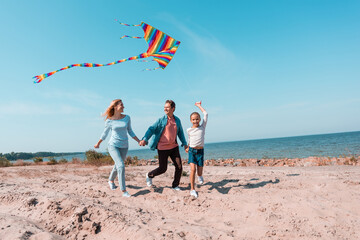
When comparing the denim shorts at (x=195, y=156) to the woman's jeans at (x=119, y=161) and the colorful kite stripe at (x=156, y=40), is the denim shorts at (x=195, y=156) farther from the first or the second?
the colorful kite stripe at (x=156, y=40)

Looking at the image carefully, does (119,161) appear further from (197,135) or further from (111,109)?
(197,135)

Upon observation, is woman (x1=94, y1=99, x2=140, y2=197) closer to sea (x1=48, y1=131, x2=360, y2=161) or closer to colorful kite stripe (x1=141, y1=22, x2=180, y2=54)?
colorful kite stripe (x1=141, y1=22, x2=180, y2=54)

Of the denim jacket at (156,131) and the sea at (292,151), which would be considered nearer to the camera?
the denim jacket at (156,131)

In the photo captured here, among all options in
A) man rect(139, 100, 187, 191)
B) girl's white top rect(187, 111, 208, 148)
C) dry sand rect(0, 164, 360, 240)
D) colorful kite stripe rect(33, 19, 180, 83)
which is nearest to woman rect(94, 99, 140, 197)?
man rect(139, 100, 187, 191)

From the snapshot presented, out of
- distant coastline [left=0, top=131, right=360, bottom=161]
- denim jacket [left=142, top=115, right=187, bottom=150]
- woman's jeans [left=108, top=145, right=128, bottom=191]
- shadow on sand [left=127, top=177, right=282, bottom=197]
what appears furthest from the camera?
distant coastline [left=0, top=131, right=360, bottom=161]

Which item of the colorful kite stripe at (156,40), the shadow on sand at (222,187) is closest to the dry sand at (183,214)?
the shadow on sand at (222,187)

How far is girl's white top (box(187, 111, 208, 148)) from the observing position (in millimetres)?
5012

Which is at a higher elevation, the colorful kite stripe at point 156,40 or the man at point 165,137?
the colorful kite stripe at point 156,40

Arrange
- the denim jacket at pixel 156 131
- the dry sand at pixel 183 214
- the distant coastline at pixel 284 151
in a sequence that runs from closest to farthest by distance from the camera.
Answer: the dry sand at pixel 183 214
the denim jacket at pixel 156 131
the distant coastline at pixel 284 151

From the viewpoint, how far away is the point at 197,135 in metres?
5.04

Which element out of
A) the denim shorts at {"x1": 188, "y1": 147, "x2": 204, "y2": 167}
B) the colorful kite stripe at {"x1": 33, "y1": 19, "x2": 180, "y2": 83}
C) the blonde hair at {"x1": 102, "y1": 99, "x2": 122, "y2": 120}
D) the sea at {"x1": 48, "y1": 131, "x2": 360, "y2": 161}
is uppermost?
the colorful kite stripe at {"x1": 33, "y1": 19, "x2": 180, "y2": 83}

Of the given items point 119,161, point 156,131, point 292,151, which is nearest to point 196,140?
point 156,131

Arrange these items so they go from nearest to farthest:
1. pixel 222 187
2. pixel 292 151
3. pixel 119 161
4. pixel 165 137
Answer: pixel 119 161 < pixel 165 137 < pixel 222 187 < pixel 292 151

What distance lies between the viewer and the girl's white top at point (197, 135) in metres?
5.01
